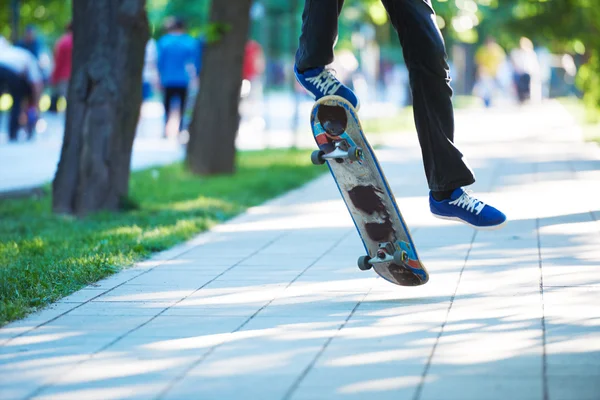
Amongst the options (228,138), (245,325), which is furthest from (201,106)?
(245,325)

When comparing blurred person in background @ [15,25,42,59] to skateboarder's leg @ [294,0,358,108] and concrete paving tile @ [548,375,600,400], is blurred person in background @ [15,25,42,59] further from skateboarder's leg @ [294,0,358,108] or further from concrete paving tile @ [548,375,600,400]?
concrete paving tile @ [548,375,600,400]

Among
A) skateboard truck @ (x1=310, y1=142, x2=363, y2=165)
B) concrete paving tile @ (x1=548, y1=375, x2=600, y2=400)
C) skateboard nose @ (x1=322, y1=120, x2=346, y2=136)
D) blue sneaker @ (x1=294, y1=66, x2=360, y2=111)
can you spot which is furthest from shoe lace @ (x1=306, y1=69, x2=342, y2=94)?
concrete paving tile @ (x1=548, y1=375, x2=600, y2=400)

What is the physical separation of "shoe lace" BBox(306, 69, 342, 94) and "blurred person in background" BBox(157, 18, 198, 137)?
12.4 m

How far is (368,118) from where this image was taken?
27109mm

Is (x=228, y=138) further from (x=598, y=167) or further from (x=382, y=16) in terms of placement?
(x=382, y=16)

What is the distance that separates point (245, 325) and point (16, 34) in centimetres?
1713

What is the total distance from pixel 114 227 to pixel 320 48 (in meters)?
3.58

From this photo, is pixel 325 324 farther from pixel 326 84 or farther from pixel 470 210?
pixel 326 84

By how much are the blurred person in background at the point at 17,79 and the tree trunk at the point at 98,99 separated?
29.2ft

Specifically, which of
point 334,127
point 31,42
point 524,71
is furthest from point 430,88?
point 524,71

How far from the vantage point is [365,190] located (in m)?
5.14

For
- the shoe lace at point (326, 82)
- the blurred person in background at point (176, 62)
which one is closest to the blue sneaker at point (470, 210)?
the shoe lace at point (326, 82)

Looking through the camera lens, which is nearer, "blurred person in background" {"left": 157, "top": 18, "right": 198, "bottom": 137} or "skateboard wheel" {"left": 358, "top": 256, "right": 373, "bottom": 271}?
"skateboard wheel" {"left": 358, "top": 256, "right": 373, "bottom": 271}

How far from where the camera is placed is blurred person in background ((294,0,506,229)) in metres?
4.92
